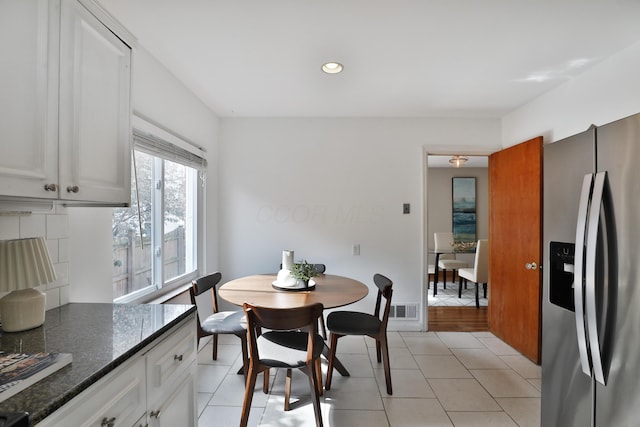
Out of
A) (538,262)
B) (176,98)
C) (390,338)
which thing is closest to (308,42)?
(176,98)

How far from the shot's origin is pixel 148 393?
115 cm

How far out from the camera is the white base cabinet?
2.86ft

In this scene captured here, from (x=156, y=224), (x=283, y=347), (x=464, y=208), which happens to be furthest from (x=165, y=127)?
(x=464, y=208)

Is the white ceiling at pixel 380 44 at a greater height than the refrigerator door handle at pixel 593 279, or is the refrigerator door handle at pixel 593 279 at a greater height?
the white ceiling at pixel 380 44

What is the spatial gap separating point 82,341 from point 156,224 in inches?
59.8

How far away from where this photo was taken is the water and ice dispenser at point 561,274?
148 cm

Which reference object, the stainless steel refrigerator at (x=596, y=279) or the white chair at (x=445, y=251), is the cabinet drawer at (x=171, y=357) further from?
the white chair at (x=445, y=251)

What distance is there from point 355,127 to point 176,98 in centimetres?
190

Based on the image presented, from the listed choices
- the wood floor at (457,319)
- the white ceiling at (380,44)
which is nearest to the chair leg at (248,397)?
the white ceiling at (380,44)

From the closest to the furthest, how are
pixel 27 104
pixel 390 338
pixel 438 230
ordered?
pixel 27 104 → pixel 390 338 → pixel 438 230

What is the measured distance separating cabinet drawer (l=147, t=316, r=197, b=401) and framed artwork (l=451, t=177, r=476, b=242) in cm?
597

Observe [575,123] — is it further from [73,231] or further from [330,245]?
[73,231]

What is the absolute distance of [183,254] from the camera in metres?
3.03

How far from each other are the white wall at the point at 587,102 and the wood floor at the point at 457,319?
2.20 metres
